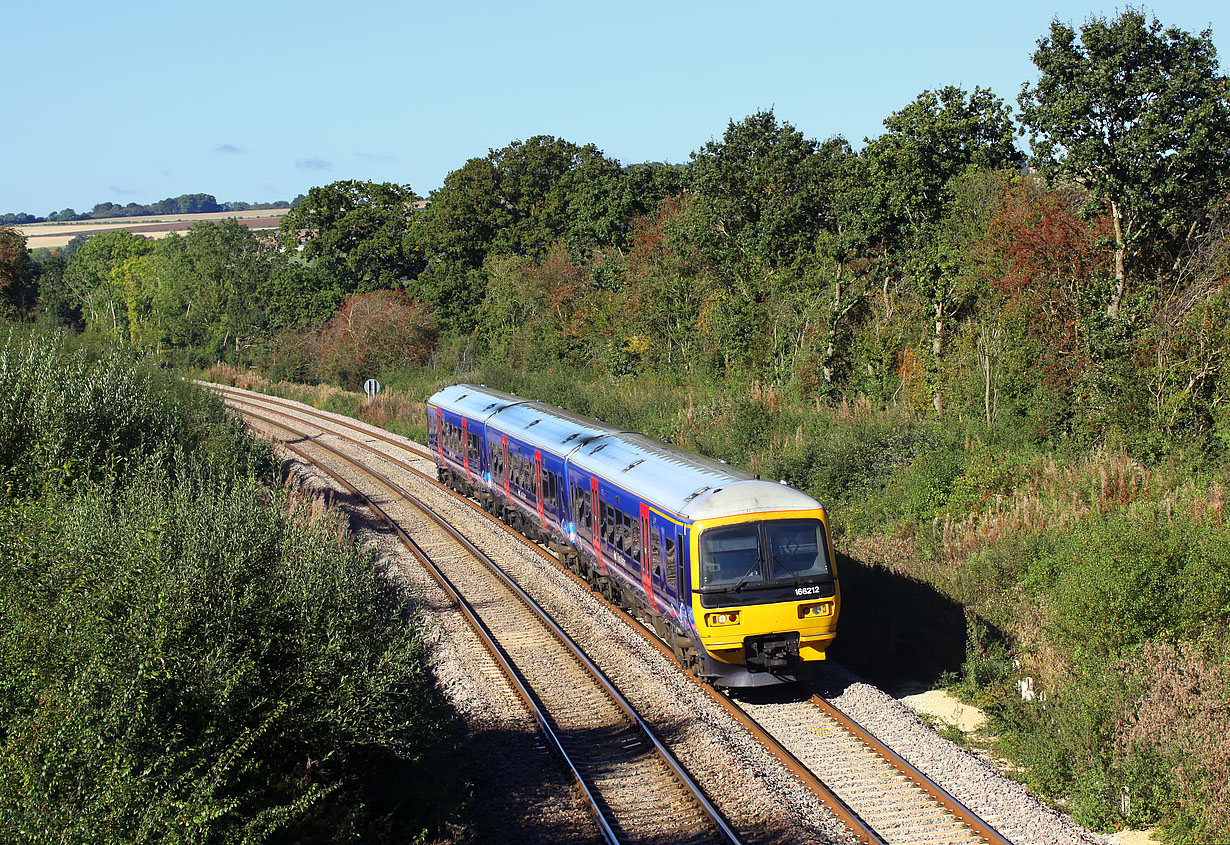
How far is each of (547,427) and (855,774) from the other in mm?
11538

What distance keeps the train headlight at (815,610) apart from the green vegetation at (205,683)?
4.31 m

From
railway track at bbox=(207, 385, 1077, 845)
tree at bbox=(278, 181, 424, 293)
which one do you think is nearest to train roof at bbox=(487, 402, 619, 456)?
railway track at bbox=(207, 385, 1077, 845)

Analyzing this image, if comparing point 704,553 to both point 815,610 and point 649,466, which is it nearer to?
point 815,610

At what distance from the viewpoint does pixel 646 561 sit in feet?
46.1

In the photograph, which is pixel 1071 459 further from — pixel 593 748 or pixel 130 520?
pixel 130 520

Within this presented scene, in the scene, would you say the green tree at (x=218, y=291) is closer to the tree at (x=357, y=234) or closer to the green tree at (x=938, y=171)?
the tree at (x=357, y=234)

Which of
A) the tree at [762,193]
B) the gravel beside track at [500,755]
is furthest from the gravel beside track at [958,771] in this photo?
the tree at [762,193]

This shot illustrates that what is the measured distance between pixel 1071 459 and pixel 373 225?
5216 cm

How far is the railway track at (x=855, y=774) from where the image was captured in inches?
358

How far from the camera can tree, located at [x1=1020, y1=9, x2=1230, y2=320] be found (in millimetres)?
18641

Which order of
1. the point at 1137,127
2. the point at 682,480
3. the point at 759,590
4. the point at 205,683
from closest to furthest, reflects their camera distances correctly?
the point at 205,683 → the point at 759,590 → the point at 682,480 → the point at 1137,127

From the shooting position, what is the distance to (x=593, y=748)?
11.4 metres

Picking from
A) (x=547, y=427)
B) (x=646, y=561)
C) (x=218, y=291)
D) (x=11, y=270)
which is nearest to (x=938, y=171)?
(x=547, y=427)

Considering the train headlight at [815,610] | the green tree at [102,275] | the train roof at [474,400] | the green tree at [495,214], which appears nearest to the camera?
the train headlight at [815,610]
